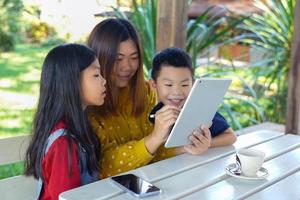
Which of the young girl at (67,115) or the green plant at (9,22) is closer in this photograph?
the young girl at (67,115)

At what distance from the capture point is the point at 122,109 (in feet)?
5.12

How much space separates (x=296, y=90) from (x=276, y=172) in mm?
1372

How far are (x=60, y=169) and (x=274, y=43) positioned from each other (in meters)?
2.57

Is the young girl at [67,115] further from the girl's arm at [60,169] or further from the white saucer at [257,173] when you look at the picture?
the white saucer at [257,173]

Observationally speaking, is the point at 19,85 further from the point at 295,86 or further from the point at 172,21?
the point at 295,86

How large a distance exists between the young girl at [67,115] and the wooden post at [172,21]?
853 mm

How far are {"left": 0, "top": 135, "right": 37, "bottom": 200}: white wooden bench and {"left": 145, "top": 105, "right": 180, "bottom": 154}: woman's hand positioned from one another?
46 centimetres

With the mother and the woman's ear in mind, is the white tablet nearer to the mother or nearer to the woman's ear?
the mother

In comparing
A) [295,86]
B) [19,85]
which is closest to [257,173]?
[295,86]

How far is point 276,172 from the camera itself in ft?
4.10

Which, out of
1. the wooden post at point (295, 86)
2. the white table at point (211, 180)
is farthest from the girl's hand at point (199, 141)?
the wooden post at point (295, 86)

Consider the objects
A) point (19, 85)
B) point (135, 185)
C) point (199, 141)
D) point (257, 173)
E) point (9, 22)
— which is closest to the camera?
point (135, 185)

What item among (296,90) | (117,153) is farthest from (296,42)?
(117,153)

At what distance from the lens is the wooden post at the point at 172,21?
208 cm
